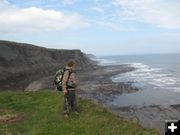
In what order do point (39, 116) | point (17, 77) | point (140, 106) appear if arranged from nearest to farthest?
point (39, 116), point (140, 106), point (17, 77)

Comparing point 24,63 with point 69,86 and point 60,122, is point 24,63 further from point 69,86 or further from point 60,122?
point 60,122

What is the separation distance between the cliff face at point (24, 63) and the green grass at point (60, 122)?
4733 centimetres

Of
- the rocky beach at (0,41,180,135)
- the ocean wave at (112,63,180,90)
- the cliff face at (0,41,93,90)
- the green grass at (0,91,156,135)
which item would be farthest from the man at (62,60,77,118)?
the cliff face at (0,41,93,90)

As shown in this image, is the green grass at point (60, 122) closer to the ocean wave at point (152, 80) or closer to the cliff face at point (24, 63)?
the ocean wave at point (152, 80)

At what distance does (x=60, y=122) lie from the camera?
15.4 metres

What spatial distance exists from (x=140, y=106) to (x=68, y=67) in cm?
2804

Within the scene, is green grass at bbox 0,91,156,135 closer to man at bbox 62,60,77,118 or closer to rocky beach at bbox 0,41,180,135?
man at bbox 62,60,77,118

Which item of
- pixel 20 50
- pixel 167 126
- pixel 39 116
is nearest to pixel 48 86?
pixel 20 50

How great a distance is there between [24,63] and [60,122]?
247 feet

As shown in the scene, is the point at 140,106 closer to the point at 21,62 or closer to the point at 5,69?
the point at 5,69

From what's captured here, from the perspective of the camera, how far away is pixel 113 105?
4356cm

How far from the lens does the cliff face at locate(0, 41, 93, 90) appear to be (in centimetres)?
7274

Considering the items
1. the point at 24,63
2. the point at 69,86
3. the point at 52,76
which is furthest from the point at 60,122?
the point at 24,63

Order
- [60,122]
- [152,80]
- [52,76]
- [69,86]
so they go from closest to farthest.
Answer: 1. [60,122]
2. [69,86]
3. [152,80]
4. [52,76]
